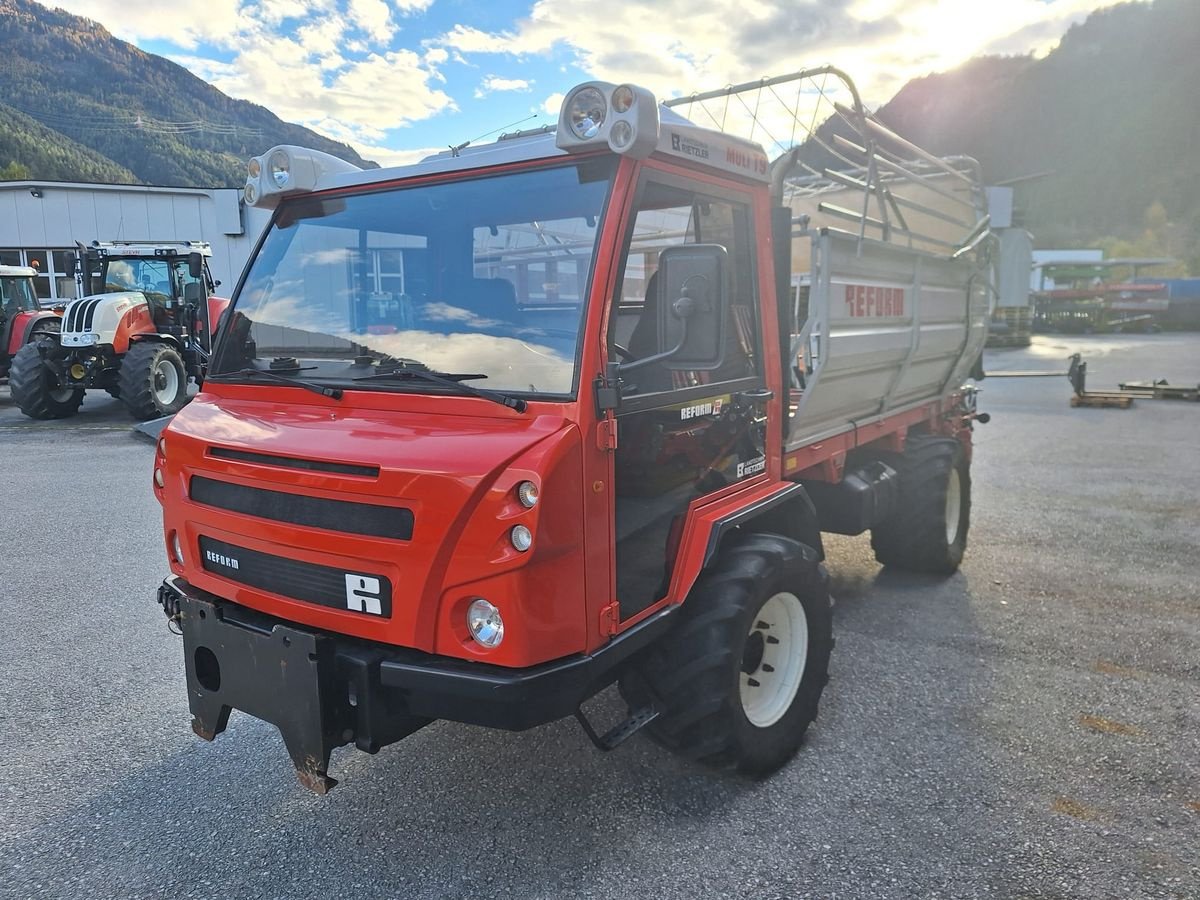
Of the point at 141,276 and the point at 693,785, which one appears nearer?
the point at 693,785

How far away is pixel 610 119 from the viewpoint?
2430 millimetres

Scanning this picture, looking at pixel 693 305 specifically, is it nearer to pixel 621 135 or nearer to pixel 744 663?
pixel 621 135

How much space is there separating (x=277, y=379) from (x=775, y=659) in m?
2.19

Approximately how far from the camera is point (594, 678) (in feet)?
8.06

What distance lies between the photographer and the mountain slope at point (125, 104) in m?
79.1

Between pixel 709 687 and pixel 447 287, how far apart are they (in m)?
1.64

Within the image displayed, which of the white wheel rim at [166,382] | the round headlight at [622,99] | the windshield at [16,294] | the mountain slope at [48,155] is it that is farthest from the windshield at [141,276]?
the mountain slope at [48,155]

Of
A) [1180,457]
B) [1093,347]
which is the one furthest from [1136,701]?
[1093,347]

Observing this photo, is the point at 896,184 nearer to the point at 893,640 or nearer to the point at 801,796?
the point at 893,640

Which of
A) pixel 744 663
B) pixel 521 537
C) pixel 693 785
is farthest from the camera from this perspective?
pixel 744 663

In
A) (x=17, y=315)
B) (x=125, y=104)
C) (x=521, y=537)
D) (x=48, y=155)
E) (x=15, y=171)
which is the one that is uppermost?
(x=125, y=104)

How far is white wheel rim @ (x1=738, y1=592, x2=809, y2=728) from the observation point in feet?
10.5

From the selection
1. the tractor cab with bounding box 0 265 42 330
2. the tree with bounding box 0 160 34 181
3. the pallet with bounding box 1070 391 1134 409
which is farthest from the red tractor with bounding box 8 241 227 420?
the tree with bounding box 0 160 34 181

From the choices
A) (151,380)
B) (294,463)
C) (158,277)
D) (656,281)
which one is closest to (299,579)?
(294,463)
